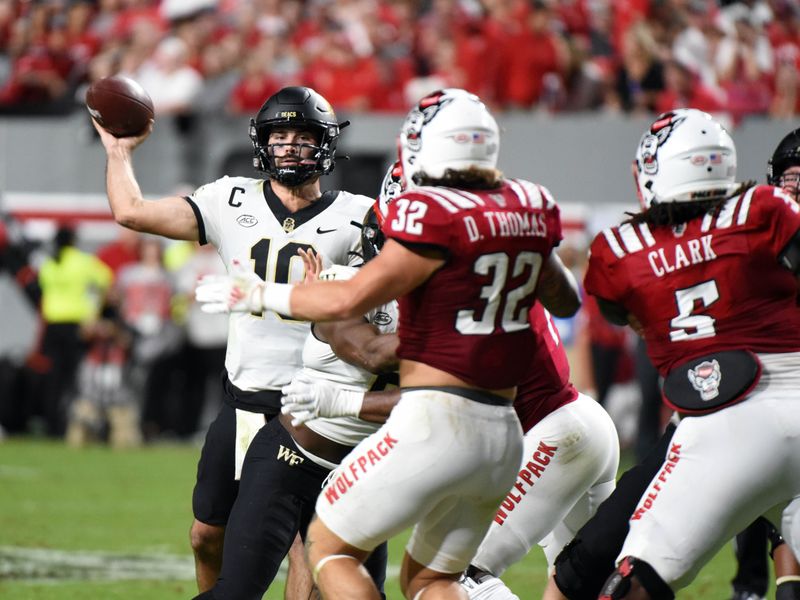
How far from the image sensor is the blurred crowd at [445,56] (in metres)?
12.5

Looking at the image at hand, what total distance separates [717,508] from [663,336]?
1.86 ft

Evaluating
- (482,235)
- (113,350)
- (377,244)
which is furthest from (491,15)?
(482,235)

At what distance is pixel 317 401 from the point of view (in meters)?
3.92

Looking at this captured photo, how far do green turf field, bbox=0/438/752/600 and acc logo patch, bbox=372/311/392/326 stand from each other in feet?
7.04

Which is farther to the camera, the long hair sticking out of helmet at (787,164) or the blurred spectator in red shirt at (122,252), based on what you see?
the blurred spectator in red shirt at (122,252)

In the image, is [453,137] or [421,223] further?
[453,137]

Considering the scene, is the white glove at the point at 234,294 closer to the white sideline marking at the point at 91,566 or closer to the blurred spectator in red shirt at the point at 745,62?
the white sideline marking at the point at 91,566

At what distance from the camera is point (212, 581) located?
4.82 metres

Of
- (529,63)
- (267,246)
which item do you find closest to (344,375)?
(267,246)

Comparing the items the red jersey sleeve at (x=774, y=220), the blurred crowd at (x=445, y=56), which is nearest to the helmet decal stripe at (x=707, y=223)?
the red jersey sleeve at (x=774, y=220)

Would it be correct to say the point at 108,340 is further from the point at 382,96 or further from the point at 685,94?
the point at 685,94

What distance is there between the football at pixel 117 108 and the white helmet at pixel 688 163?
1.92m

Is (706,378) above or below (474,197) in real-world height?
below

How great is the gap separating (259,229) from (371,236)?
46 centimetres
